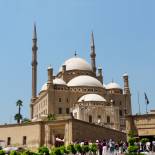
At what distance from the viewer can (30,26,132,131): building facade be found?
46375 mm

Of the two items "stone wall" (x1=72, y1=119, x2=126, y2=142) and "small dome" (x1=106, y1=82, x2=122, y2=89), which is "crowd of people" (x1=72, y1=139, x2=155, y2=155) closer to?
"stone wall" (x1=72, y1=119, x2=126, y2=142)

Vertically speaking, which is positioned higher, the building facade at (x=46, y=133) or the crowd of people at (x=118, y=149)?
the building facade at (x=46, y=133)

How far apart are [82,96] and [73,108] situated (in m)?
2.87

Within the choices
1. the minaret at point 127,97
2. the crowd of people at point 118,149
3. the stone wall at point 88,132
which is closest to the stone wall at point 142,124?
the crowd of people at point 118,149

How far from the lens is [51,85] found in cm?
5003

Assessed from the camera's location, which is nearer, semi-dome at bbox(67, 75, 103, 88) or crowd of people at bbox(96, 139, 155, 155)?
crowd of people at bbox(96, 139, 155, 155)

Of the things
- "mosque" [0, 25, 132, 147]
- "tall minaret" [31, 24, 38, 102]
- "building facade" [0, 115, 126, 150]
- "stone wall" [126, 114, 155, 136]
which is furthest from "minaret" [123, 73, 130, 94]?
"stone wall" [126, 114, 155, 136]

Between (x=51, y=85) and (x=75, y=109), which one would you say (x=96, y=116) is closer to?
(x=75, y=109)

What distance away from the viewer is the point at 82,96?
51.2m

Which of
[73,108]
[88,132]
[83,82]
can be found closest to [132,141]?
[88,132]

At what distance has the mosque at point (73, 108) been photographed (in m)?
31.8

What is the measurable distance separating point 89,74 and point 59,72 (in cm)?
470

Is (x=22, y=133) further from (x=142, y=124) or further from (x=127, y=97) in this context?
(x=127, y=97)

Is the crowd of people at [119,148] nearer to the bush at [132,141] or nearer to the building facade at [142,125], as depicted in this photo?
the bush at [132,141]
